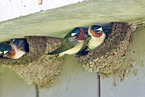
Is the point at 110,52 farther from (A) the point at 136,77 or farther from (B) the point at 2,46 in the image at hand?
(B) the point at 2,46

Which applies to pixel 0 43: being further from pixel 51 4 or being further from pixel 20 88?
pixel 51 4

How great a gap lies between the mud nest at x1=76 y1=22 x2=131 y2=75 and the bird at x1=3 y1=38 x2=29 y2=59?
2.62 ft

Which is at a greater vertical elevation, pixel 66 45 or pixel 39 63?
pixel 66 45

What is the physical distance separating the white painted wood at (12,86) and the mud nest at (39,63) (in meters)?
0.19

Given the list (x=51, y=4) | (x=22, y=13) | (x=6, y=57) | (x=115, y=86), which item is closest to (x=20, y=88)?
(x=6, y=57)

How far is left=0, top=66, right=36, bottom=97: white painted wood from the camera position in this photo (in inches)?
127

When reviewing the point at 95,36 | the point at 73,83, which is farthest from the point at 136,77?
the point at 73,83

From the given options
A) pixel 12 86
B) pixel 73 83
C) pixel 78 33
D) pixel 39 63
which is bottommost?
pixel 12 86

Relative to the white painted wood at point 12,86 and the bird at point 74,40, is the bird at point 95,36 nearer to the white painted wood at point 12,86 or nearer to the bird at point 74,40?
the bird at point 74,40

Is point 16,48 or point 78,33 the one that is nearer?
point 78,33

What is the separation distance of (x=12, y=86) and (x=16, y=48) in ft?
2.18

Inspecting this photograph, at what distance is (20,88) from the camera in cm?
330

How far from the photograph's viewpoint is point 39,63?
116 inches

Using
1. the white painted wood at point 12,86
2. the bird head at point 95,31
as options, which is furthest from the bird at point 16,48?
the bird head at point 95,31
